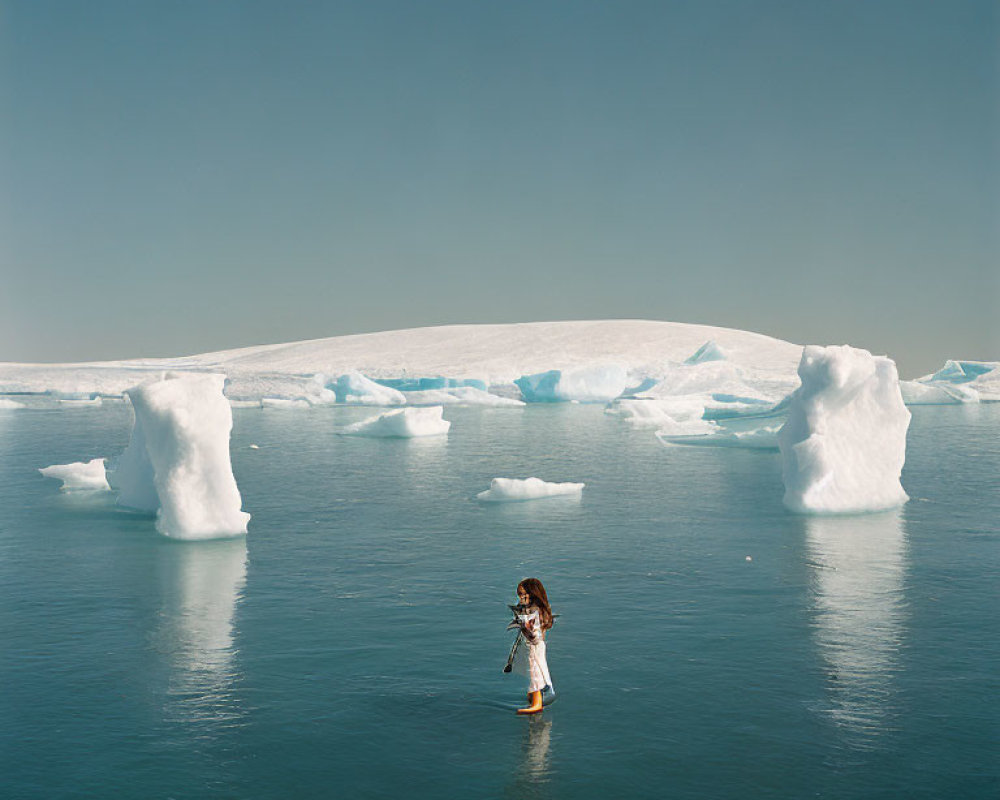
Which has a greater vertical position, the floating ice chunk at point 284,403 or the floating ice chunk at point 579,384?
the floating ice chunk at point 579,384

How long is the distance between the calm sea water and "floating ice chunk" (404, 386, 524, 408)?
4258cm

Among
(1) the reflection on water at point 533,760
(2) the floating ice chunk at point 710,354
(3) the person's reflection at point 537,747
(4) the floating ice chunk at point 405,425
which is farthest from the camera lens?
(2) the floating ice chunk at point 710,354

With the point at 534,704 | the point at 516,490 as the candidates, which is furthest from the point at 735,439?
the point at 534,704

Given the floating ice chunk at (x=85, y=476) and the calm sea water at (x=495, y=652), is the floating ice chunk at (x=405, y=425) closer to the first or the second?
the floating ice chunk at (x=85, y=476)

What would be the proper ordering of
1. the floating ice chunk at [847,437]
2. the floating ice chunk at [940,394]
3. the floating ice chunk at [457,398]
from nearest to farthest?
1. the floating ice chunk at [847,437]
2. the floating ice chunk at [940,394]
3. the floating ice chunk at [457,398]

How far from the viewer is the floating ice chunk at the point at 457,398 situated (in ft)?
217

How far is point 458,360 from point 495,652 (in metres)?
72.6

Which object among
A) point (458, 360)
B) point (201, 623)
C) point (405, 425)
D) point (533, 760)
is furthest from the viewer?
point (458, 360)

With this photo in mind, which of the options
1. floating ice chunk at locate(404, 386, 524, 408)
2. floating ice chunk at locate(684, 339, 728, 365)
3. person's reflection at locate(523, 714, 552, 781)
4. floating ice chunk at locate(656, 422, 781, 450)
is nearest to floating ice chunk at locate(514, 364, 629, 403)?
floating ice chunk at locate(404, 386, 524, 408)

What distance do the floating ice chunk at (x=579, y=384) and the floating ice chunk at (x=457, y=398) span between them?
1.75 m

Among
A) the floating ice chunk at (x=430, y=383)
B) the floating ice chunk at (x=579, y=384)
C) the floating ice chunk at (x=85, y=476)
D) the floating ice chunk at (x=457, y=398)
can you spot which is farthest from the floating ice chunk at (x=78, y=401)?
the floating ice chunk at (x=85, y=476)

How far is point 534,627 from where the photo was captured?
9211 mm

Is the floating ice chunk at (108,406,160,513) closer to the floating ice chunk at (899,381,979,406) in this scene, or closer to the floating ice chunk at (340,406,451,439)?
the floating ice chunk at (340,406,451,439)

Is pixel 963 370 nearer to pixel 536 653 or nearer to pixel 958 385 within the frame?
pixel 958 385
